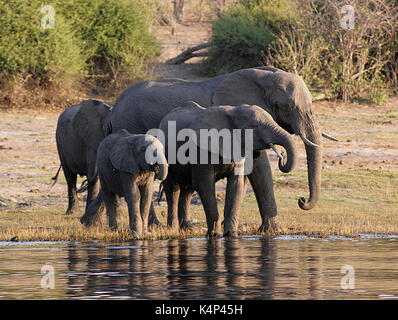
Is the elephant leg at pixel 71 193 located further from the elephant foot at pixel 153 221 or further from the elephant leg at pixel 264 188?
the elephant leg at pixel 264 188

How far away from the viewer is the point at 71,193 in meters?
17.8

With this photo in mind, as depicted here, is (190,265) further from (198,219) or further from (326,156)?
(326,156)

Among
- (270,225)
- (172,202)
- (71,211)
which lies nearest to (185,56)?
(71,211)

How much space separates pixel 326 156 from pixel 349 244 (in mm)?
8103

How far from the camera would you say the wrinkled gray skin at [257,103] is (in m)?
14.7

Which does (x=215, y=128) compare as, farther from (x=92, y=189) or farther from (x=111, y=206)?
(x=92, y=189)

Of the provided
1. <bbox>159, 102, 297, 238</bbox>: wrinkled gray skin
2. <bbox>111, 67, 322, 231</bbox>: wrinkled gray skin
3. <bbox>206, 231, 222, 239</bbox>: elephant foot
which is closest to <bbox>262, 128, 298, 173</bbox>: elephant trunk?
<bbox>159, 102, 297, 238</bbox>: wrinkled gray skin

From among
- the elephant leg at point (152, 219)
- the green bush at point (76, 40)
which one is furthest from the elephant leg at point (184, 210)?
the green bush at point (76, 40)

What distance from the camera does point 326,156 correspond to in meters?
21.8

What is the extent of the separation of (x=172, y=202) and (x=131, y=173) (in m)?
1.10

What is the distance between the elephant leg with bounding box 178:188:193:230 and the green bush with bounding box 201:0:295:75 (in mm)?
15909

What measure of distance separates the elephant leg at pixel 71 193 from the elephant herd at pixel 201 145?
942 millimetres

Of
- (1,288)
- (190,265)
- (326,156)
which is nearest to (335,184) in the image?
(326,156)

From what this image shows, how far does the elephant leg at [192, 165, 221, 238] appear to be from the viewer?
14.1m
